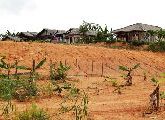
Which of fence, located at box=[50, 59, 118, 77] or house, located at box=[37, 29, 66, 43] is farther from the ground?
house, located at box=[37, 29, 66, 43]

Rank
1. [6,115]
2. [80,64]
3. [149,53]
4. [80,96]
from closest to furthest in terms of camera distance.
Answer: [6,115] → [80,96] → [80,64] → [149,53]

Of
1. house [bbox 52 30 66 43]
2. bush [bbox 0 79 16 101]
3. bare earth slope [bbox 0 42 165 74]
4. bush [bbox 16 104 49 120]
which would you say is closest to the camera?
bush [bbox 16 104 49 120]

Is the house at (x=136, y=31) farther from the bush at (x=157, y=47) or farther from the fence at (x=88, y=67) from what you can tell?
the fence at (x=88, y=67)

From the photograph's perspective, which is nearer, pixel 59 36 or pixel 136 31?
pixel 136 31

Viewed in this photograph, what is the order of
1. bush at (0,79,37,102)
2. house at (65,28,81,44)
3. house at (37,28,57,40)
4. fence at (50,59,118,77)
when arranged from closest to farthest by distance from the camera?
bush at (0,79,37,102)
fence at (50,59,118,77)
house at (65,28,81,44)
house at (37,28,57,40)

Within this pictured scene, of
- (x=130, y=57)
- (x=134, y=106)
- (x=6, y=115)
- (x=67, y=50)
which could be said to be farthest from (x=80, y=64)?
(x=6, y=115)

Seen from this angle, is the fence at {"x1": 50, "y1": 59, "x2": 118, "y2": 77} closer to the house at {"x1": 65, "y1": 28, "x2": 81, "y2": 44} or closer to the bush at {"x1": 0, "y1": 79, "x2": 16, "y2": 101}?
the bush at {"x1": 0, "y1": 79, "x2": 16, "y2": 101}

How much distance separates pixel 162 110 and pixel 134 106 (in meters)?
1.26

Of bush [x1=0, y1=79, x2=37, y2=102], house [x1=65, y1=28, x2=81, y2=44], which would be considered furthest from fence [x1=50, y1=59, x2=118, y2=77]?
house [x1=65, y1=28, x2=81, y2=44]

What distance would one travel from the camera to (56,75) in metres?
20.9

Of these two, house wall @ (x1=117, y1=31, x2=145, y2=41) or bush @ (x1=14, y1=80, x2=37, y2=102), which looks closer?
bush @ (x1=14, y1=80, x2=37, y2=102)

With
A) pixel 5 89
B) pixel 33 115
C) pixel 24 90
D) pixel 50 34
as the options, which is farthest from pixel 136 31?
pixel 33 115

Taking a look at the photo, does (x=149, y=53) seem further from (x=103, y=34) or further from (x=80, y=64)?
(x=103, y=34)

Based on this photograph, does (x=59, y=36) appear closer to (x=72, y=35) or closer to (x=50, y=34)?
(x=50, y=34)
